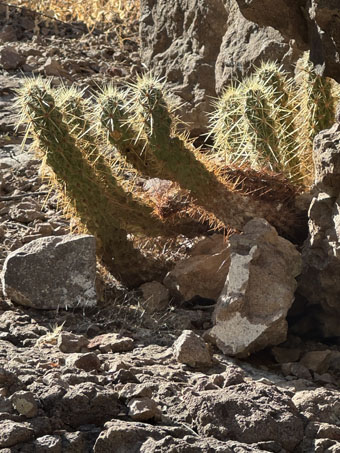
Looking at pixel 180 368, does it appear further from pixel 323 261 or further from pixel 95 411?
pixel 323 261

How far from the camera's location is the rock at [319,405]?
3.03 meters

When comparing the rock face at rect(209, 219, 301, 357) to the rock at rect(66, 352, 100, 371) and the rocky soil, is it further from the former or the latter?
the rock at rect(66, 352, 100, 371)

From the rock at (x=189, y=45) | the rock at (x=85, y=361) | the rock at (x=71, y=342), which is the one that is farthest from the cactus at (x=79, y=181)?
the rock at (x=189, y=45)

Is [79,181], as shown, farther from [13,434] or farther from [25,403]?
[13,434]

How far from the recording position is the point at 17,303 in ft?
13.5

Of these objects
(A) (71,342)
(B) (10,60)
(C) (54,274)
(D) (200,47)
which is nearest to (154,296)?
(C) (54,274)

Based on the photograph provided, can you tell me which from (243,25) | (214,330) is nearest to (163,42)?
(243,25)

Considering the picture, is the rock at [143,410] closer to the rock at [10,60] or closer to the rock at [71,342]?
the rock at [71,342]

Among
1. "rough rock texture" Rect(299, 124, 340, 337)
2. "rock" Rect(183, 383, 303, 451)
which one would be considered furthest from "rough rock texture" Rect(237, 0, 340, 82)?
"rock" Rect(183, 383, 303, 451)

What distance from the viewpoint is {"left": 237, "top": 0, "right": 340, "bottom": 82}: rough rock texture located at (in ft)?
11.3

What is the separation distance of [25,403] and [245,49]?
11.2 feet

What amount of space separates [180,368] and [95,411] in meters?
0.65

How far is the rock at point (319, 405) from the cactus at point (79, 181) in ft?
4.61

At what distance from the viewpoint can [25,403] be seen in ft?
9.26
